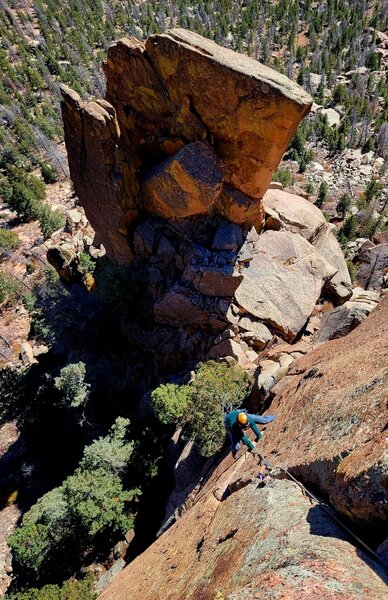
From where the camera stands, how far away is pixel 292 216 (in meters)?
27.6

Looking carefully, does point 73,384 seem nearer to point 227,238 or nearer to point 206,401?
point 206,401

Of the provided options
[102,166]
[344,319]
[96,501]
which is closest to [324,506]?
[344,319]

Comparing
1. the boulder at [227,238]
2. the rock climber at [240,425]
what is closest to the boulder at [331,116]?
the boulder at [227,238]

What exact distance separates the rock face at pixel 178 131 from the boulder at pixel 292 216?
2.10 m

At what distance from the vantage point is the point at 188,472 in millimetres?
19703

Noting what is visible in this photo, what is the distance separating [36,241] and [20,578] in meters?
42.2

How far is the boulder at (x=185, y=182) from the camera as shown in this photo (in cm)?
2167

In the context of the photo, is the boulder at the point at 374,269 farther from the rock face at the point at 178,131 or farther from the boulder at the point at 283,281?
the rock face at the point at 178,131

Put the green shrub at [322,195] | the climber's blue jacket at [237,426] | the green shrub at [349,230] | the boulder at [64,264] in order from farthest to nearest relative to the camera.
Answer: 1. the green shrub at [322,195]
2. the green shrub at [349,230]
3. the boulder at [64,264]
4. the climber's blue jacket at [237,426]

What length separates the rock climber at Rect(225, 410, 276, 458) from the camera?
13102 mm

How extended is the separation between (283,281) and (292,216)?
6.34 metres

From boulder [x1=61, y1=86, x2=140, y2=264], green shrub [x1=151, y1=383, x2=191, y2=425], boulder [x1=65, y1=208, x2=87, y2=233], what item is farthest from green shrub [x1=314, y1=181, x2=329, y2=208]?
green shrub [x1=151, y1=383, x2=191, y2=425]

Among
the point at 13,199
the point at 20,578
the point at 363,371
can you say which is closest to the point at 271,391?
the point at 363,371

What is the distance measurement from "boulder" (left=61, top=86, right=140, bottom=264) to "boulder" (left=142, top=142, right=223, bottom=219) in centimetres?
142
